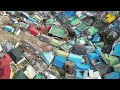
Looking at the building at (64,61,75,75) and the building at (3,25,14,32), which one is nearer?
the building at (64,61,75,75)

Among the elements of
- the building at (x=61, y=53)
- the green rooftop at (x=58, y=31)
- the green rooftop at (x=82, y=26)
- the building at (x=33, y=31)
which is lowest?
the building at (x=61, y=53)

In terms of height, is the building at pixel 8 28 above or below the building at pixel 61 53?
above

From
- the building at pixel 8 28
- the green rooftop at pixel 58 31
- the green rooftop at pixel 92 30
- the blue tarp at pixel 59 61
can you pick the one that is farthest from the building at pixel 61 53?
the green rooftop at pixel 92 30

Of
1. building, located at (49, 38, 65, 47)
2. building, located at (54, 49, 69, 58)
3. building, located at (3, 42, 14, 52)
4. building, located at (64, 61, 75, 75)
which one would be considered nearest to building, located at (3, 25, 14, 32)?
building, located at (3, 42, 14, 52)

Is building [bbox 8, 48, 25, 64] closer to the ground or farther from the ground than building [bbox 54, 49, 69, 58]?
farther from the ground

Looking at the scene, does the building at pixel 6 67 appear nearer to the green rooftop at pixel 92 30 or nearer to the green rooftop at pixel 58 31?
the green rooftop at pixel 58 31

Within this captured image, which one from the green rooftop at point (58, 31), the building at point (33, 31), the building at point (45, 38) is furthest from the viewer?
the green rooftop at point (58, 31)

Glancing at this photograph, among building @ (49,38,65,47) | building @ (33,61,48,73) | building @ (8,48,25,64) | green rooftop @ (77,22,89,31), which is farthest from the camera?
green rooftop @ (77,22,89,31)

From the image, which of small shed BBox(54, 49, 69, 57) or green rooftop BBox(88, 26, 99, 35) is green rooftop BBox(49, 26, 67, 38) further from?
small shed BBox(54, 49, 69, 57)
